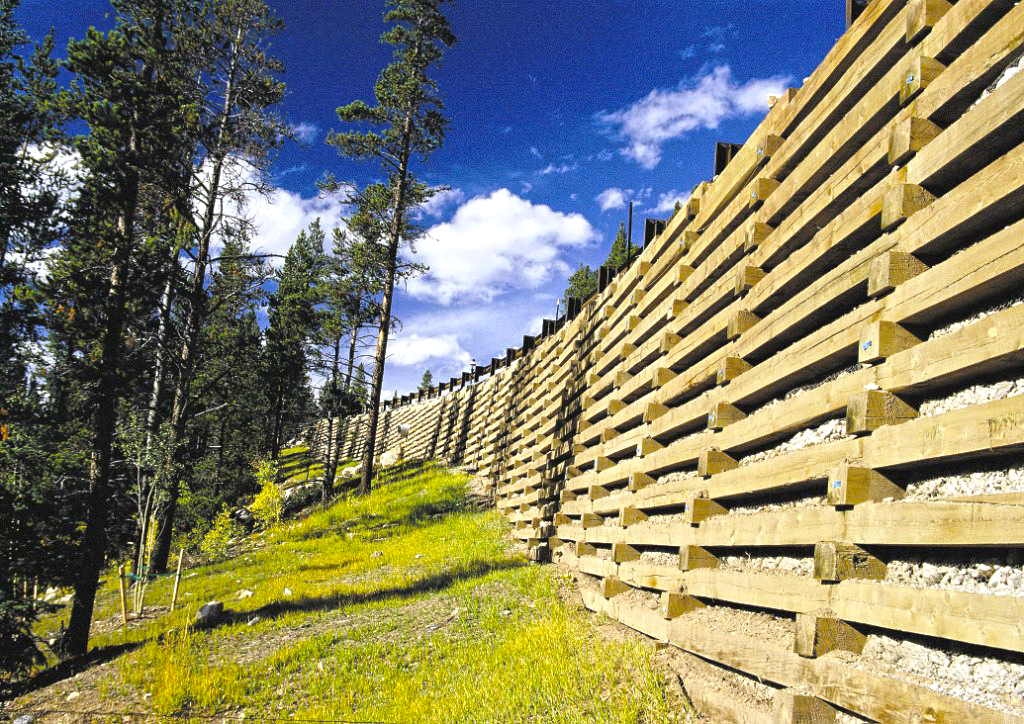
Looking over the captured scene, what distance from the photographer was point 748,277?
5098mm

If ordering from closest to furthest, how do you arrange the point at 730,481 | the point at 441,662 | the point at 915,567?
the point at 915,567 < the point at 730,481 < the point at 441,662

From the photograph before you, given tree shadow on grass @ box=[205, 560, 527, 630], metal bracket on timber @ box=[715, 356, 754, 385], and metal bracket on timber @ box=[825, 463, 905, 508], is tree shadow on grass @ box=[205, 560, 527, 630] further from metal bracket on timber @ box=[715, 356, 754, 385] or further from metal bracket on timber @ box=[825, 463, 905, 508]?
metal bracket on timber @ box=[825, 463, 905, 508]

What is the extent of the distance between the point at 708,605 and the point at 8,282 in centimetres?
1043

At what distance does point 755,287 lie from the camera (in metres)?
5.01

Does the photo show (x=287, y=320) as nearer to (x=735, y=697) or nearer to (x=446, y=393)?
(x=446, y=393)

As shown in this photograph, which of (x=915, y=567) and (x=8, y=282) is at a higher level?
(x=8, y=282)

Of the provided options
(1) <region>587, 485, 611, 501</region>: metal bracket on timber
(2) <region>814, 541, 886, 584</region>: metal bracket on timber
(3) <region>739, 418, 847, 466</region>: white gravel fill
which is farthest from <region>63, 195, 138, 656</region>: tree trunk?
A: (2) <region>814, 541, 886, 584</region>: metal bracket on timber

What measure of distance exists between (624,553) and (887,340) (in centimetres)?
417

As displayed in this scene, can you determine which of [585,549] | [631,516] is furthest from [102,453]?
[631,516]

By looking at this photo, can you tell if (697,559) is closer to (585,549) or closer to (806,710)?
(806,710)

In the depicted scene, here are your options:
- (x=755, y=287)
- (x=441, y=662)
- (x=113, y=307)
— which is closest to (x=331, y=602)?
(x=441, y=662)

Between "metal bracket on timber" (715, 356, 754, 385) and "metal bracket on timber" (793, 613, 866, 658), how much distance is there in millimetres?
2196

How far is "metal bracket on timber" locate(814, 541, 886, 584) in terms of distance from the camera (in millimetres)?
3109

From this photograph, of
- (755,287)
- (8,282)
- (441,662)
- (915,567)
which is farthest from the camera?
(8,282)
